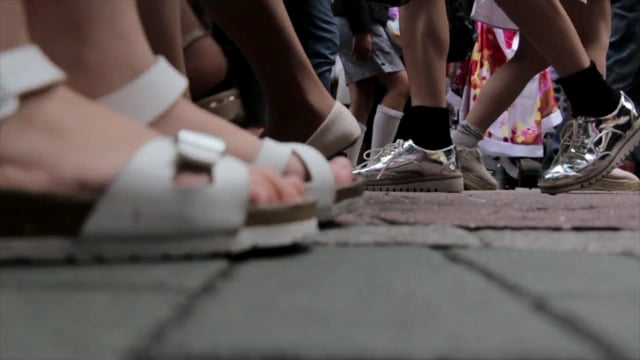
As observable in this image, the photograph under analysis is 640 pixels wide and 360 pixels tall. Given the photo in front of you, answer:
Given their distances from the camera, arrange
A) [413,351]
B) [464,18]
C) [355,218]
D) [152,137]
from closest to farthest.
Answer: [413,351]
[152,137]
[355,218]
[464,18]

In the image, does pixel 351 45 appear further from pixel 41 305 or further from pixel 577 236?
pixel 41 305

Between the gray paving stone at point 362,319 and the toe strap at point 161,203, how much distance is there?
→ 0.04m

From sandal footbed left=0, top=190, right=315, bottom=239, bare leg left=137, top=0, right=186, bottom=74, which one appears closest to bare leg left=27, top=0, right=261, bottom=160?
sandal footbed left=0, top=190, right=315, bottom=239

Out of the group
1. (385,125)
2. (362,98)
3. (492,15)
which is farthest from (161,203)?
(362,98)

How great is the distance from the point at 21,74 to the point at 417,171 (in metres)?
0.95

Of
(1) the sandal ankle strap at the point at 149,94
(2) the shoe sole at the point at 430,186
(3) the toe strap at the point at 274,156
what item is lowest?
(2) the shoe sole at the point at 430,186

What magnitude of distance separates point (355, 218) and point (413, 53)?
757mm

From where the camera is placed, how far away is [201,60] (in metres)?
0.88

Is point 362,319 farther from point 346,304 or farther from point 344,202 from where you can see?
point 344,202

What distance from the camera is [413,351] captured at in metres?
0.30

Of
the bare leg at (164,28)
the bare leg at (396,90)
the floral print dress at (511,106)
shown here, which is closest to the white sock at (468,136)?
the bare leg at (396,90)

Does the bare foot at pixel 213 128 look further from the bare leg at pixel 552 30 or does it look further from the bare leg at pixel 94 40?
the bare leg at pixel 552 30

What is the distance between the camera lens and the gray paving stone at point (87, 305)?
12.3 inches

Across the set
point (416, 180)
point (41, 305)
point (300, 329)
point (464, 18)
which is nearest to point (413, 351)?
point (300, 329)
